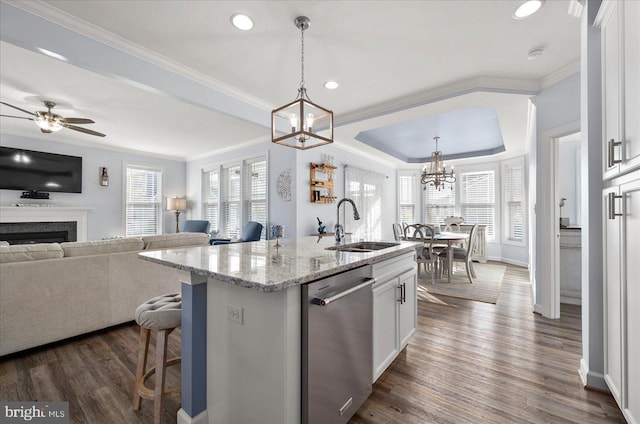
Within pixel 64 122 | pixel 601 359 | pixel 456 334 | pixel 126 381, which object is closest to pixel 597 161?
pixel 601 359

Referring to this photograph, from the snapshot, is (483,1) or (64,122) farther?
(64,122)

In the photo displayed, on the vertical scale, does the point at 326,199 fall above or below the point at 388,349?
above

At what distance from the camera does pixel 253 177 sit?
19.0ft

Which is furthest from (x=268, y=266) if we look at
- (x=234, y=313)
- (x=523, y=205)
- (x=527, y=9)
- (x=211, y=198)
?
(x=523, y=205)

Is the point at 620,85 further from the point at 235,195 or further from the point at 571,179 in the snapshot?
the point at 235,195

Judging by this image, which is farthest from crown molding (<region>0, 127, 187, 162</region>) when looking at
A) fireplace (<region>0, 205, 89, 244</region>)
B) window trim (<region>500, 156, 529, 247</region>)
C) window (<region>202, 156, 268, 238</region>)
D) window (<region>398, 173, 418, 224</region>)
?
window trim (<region>500, 156, 529, 247</region>)

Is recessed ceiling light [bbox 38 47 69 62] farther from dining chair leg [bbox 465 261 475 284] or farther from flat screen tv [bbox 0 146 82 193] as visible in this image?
dining chair leg [bbox 465 261 475 284]

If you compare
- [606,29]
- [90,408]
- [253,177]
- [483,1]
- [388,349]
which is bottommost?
[90,408]

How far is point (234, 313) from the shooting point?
132 cm

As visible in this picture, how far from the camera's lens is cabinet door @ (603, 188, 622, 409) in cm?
155

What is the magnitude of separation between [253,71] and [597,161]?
3144 mm

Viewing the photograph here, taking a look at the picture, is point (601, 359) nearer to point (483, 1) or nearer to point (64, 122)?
point (483, 1)

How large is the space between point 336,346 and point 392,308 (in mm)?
748

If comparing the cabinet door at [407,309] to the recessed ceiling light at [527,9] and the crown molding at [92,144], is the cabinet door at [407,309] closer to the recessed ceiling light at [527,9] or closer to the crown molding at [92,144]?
the recessed ceiling light at [527,9]
